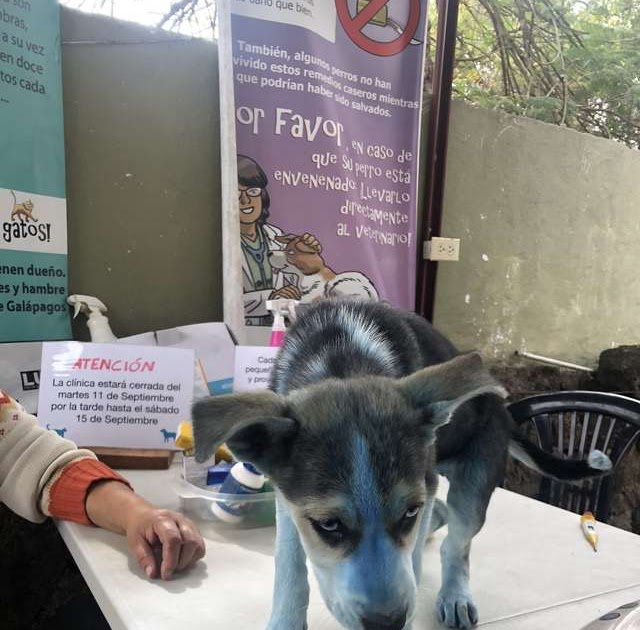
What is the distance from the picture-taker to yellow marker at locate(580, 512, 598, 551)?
123cm

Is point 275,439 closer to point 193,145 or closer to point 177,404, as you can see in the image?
point 177,404

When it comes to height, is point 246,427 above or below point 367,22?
below

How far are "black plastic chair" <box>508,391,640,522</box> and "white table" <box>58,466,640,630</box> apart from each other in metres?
0.53

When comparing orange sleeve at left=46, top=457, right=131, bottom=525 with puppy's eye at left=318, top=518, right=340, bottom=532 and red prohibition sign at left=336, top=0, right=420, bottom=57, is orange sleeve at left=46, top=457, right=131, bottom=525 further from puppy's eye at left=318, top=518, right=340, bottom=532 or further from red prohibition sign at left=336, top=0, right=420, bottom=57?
red prohibition sign at left=336, top=0, right=420, bottom=57

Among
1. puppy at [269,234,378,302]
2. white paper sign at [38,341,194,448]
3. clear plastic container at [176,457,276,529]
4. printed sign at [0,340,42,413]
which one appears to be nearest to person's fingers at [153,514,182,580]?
clear plastic container at [176,457,276,529]

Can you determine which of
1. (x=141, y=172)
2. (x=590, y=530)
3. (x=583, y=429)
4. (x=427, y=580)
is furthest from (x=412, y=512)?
(x=141, y=172)

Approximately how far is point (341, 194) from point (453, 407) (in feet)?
5.75

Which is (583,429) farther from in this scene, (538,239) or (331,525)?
(538,239)

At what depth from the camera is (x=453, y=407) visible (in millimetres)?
805

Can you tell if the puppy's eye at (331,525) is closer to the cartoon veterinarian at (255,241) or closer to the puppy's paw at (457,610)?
the puppy's paw at (457,610)

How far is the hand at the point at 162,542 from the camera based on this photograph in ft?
3.27

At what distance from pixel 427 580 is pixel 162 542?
45 cm

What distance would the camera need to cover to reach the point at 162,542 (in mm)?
1023

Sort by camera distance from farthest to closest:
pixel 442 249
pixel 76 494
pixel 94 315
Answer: pixel 442 249, pixel 94 315, pixel 76 494
